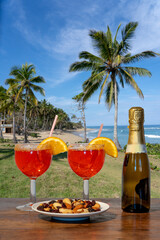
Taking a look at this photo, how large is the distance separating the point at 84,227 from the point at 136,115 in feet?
1.62

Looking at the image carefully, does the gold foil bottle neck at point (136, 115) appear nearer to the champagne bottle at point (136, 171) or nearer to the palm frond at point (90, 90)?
the champagne bottle at point (136, 171)

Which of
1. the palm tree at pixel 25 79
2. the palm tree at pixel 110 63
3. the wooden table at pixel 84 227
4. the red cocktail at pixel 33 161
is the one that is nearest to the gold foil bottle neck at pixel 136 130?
the wooden table at pixel 84 227

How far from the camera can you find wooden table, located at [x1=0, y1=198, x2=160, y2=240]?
823 millimetres

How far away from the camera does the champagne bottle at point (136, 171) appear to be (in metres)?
1.14

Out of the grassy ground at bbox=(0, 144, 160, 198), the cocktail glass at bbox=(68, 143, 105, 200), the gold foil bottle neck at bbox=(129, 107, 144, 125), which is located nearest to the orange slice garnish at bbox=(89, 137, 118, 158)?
the cocktail glass at bbox=(68, 143, 105, 200)

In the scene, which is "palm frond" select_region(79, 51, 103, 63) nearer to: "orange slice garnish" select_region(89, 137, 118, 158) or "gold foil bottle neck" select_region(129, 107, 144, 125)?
"orange slice garnish" select_region(89, 137, 118, 158)

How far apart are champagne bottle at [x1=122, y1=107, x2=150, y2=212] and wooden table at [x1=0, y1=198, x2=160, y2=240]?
0.05 meters

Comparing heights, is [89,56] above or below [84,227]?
above

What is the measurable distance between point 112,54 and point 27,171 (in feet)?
51.8

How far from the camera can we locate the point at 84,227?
91cm

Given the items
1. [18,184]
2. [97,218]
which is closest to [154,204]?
[97,218]

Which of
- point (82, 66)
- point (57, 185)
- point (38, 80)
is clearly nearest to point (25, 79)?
point (38, 80)

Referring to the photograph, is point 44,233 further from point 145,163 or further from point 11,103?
point 11,103

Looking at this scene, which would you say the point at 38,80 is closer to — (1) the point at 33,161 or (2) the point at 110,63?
(2) the point at 110,63
